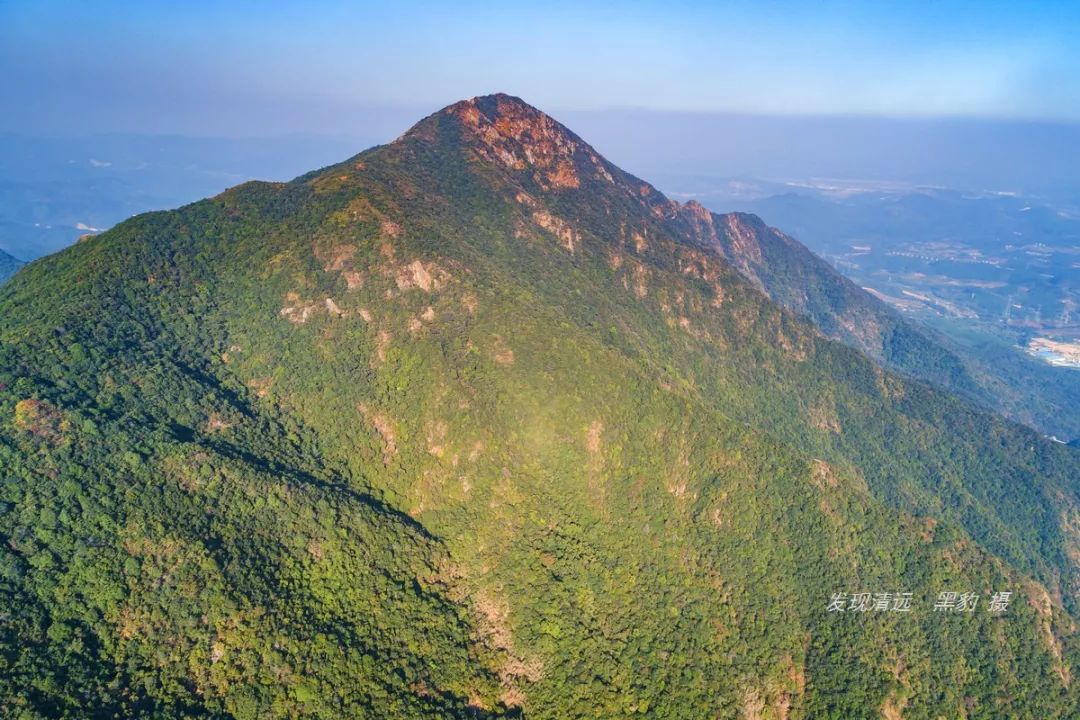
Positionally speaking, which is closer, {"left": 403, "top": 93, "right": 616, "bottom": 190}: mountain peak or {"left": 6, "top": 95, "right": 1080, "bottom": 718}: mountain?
{"left": 6, "top": 95, "right": 1080, "bottom": 718}: mountain

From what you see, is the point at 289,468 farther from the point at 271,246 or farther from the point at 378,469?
the point at 271,246

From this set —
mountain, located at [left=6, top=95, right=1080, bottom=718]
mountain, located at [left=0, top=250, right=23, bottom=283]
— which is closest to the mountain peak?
mountain, located at [left=6, top=95, right=1080, bottom=718]

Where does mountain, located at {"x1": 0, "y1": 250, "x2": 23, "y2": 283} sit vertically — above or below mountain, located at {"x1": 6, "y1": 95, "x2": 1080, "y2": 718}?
above

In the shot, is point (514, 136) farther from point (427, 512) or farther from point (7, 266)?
point (7, 266)

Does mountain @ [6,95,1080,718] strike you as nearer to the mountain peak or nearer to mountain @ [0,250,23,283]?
the mountain peak

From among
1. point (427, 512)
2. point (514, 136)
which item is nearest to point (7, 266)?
point (514, 136)

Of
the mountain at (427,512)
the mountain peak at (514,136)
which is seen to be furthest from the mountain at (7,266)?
the mountain peak at (514,136)
